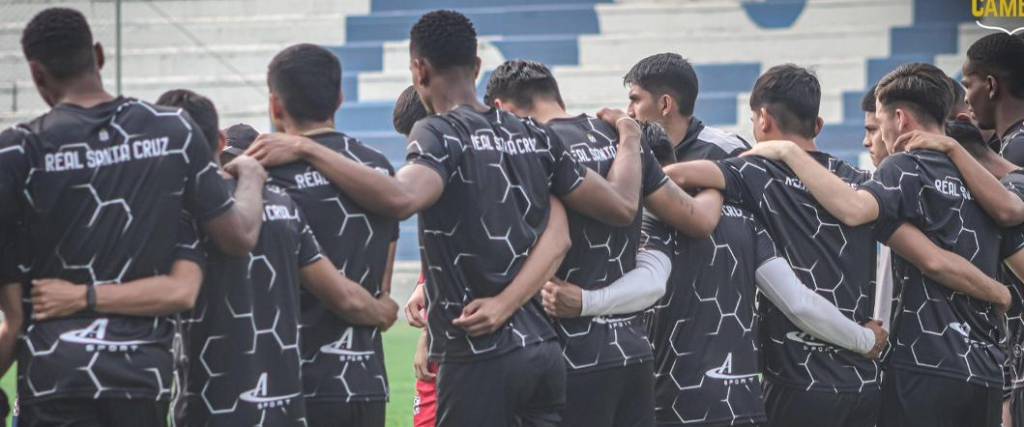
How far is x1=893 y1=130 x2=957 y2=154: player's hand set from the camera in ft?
16.7

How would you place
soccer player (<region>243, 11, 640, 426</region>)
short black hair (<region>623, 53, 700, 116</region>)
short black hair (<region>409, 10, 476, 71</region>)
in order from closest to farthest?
1. soccer player (<region>243, 11, 640, 426</region>)
2. short black hair (<region>409, 10, 476, 71</region>)
3. short black hair (<region>623, 53, 700, 116</region>)

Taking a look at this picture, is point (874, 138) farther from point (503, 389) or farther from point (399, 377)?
point (399, 377)

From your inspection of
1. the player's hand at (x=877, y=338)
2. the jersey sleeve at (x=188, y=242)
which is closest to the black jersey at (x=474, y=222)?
the jersey sleeve at (x=188, y=242)

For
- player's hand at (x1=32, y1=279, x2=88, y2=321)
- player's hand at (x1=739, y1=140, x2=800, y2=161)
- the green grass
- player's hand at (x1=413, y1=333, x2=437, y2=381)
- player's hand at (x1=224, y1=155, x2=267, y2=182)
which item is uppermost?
player's hand at (x1=224, y1=155, x2=267, y2=182)

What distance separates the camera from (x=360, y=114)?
54.0 feet

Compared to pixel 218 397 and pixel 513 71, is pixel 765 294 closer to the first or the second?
pixel 513 71

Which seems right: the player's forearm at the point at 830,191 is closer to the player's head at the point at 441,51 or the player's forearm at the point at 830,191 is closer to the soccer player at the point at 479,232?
the soccer player at the point at 479,232

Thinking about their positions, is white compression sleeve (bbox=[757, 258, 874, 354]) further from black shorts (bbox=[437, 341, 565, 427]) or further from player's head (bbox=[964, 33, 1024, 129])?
player's head (bbox=[964, 33, 1024, 129])

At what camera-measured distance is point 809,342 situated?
4.97 meters

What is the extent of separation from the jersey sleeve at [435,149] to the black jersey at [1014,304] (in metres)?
2.38

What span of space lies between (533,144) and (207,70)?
13.5m

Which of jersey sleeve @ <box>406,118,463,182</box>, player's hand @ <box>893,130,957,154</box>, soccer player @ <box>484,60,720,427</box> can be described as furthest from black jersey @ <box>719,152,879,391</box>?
jersey sleeve @ <box>406,118,463,182</box>

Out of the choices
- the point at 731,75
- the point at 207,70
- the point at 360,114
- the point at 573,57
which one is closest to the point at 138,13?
the point at 207,70

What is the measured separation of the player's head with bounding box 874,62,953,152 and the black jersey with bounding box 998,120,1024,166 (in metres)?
0.86
